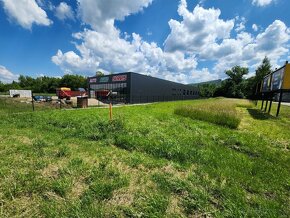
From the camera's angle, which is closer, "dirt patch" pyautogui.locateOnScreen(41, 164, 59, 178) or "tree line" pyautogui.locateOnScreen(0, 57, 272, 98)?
"dirt patch" pyautogui.locateOnScreen(41, 164, 59, 178)

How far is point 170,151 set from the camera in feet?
16.3

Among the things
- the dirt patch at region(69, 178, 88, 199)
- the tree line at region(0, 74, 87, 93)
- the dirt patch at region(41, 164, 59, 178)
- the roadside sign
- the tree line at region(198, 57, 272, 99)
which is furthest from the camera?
the tree line at region(0, 74, 87, 93)

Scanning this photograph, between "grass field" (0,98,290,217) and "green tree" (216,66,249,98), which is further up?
"green tree" (216,66,249,98)

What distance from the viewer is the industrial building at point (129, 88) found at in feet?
97.2

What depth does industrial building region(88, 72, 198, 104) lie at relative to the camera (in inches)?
1166

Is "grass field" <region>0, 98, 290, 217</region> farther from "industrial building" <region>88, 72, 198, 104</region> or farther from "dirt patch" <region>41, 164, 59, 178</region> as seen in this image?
"industrial building" <region>88, 72, 198, 104</region>

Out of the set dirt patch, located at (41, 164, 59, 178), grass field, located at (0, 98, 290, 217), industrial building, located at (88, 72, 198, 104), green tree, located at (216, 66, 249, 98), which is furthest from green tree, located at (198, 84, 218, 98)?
dirt patch, located at (41, 164, 59, 178)

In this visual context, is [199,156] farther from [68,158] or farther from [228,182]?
[68,158]

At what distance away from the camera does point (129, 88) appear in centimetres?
2916

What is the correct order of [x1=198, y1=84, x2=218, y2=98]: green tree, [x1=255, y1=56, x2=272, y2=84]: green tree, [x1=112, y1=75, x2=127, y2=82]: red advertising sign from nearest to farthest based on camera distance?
[x1=112, y1=75, x2=127, y2=82]: red advertising sign, [x1=255, y1=56, x2=272, y2=84]: green tree, [x1=198, y1=84, x2=218, y2=98]: green tree

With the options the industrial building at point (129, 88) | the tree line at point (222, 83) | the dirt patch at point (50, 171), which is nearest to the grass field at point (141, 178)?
the dirt patch at point (50, 171)

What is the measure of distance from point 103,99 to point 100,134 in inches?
1099

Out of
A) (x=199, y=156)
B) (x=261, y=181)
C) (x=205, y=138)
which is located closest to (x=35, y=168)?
(x=199, y=156)

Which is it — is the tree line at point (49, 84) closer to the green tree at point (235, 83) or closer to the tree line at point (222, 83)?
the tree line at point (222, 83)
